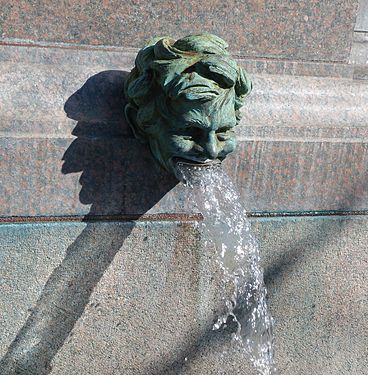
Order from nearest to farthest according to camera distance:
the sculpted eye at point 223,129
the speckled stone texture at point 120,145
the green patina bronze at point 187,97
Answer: the green patina bronze at point 187,97
the sculpted eye at point 223,129
the speckled stone texture at point 120,145

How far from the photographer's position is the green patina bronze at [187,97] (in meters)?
2.52

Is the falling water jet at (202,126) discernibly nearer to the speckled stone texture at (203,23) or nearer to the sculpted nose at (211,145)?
the sculpted nose at (211,145)

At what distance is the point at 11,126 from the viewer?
271 cm

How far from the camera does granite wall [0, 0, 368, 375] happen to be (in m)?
2.84

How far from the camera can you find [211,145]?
2.61m

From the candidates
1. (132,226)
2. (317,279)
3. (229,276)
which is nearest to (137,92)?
(132,226)

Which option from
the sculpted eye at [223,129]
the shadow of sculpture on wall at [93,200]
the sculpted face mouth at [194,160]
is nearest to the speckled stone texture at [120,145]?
the shadow of sculpture on wall at [93,200]

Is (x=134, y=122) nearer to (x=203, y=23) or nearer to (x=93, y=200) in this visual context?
(x=93, y=200)

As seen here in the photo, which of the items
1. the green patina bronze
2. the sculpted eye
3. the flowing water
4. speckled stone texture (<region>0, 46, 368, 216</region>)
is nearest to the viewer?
the green patina bronze

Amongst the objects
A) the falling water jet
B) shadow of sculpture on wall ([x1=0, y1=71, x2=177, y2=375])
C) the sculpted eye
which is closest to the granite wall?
shadow of sculpture on wall ([x1=0, y1=71, x2=177, y2=375])

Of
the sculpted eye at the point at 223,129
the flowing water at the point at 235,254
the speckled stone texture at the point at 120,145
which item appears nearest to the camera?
the sculpted eye at the point at 223,129

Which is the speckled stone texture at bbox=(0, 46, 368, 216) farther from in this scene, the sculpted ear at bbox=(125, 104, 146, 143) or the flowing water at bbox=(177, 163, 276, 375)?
the flowing water at bbox=(177, 163, 276, 375)

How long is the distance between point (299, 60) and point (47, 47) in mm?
1226

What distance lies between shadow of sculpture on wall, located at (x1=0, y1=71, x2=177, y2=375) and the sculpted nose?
1.21ft
